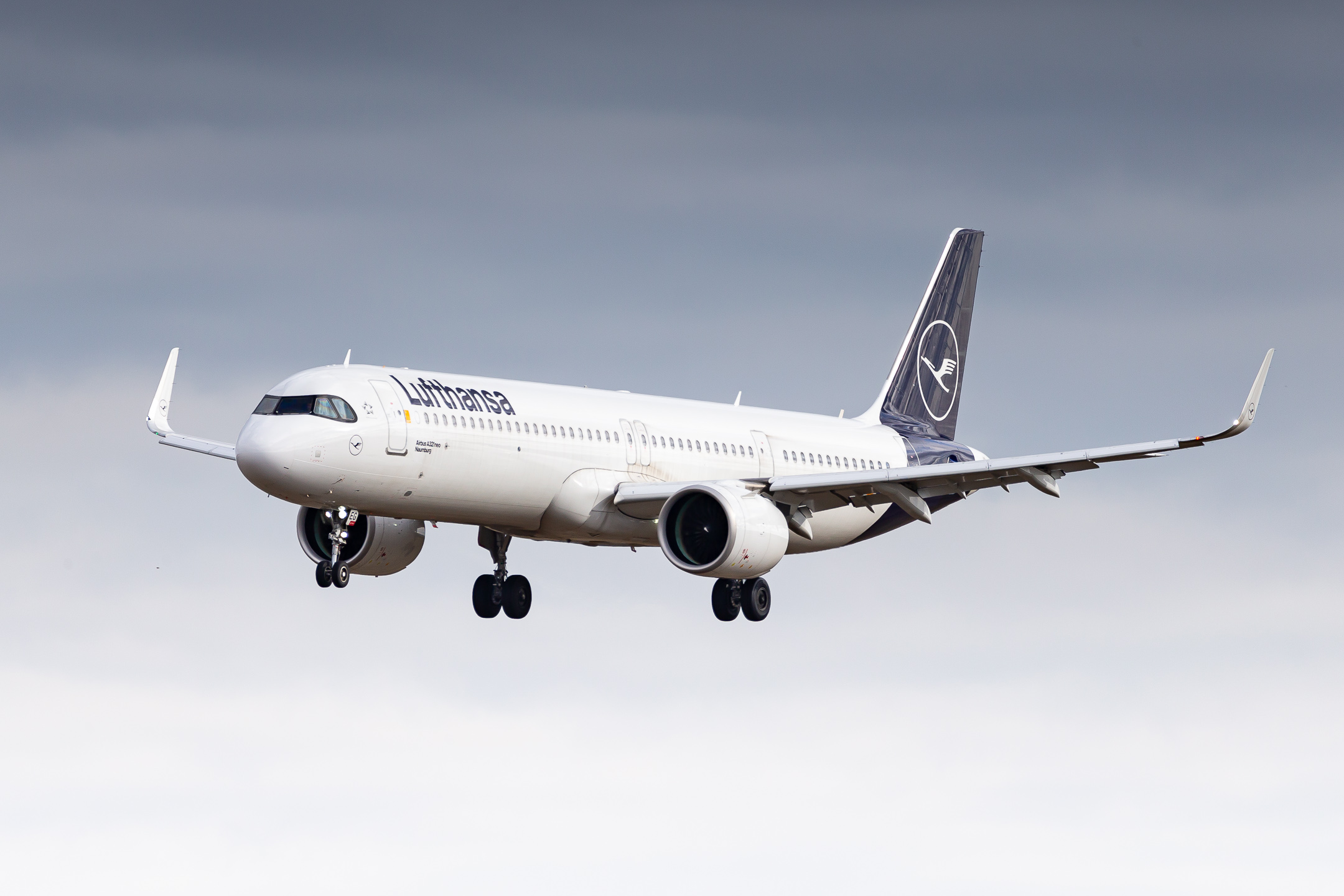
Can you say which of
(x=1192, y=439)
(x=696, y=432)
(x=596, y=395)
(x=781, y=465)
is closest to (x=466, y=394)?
(x=596, y=395)

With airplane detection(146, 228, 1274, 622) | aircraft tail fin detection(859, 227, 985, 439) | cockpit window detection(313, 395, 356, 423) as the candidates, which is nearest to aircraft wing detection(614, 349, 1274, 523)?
airplane detection(146, 228, 1274, 622)

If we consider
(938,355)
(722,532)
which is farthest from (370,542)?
(938,355)

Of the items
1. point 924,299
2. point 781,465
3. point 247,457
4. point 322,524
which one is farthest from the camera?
point 924,299

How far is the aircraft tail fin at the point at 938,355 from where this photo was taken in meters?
57.1

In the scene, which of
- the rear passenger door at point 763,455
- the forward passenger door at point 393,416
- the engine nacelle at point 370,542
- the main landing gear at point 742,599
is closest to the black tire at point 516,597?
the engine nacelle at point 370,542

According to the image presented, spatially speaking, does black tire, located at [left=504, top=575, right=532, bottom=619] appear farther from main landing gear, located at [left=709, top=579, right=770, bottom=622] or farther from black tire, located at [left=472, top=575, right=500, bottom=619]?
main landing gear, located at [left=709, top=579, right=770, bottom=622]

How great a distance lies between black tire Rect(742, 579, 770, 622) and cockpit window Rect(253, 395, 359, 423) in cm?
1247

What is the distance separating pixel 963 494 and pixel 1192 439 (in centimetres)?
817

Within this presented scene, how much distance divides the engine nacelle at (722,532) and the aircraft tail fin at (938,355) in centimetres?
1293

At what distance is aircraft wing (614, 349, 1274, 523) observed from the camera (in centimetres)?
4169

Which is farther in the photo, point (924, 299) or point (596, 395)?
point (924, 299)

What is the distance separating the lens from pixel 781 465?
163 feet

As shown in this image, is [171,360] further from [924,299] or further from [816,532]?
[924,299]

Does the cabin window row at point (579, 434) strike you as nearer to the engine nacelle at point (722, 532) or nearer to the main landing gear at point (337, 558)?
the engine nacelle at point (722, 532)
